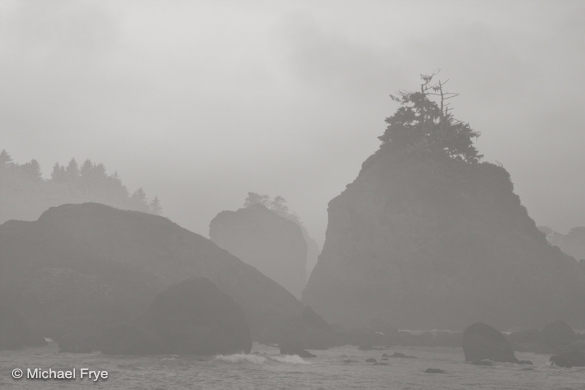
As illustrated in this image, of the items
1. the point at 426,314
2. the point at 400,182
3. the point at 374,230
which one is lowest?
the point at 426,314

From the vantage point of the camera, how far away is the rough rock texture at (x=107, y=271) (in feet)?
134

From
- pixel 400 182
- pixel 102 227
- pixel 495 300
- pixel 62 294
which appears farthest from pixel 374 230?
pixel 62 294

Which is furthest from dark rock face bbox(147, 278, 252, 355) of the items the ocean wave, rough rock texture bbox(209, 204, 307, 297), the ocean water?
rough rock texture bbox(209, 204, 307, 297)

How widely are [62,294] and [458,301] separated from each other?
40.1 m

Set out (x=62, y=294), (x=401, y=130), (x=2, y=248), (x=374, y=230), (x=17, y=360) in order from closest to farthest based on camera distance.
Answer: (x=17, y=360) → (x=62, y=294) → (x=2, y=248) → (x=374, y=230) → (x=401, y=130)

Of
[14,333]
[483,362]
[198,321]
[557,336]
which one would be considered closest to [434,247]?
[557,336]

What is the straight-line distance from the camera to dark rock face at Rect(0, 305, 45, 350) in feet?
111

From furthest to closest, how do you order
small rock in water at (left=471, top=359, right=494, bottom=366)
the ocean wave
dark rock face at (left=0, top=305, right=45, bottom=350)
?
dark rock face at (left=0, top=305, right=45, bottom=350)
small rock in water at (left=471, top=359, right=494, bottom=366)
the ocean wave

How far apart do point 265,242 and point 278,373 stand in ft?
290

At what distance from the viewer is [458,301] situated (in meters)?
58.3

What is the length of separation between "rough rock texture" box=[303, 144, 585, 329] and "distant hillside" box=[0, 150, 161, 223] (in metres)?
106

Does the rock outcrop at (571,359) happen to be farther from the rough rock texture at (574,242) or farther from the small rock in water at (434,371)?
the rough rock texture at (574,242)

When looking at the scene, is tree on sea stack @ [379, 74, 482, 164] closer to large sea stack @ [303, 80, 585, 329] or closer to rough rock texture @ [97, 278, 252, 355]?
large sea stack @ [303, 80, 585, 329]

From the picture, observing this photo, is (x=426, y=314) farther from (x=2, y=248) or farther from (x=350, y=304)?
(x=2, y=248)
